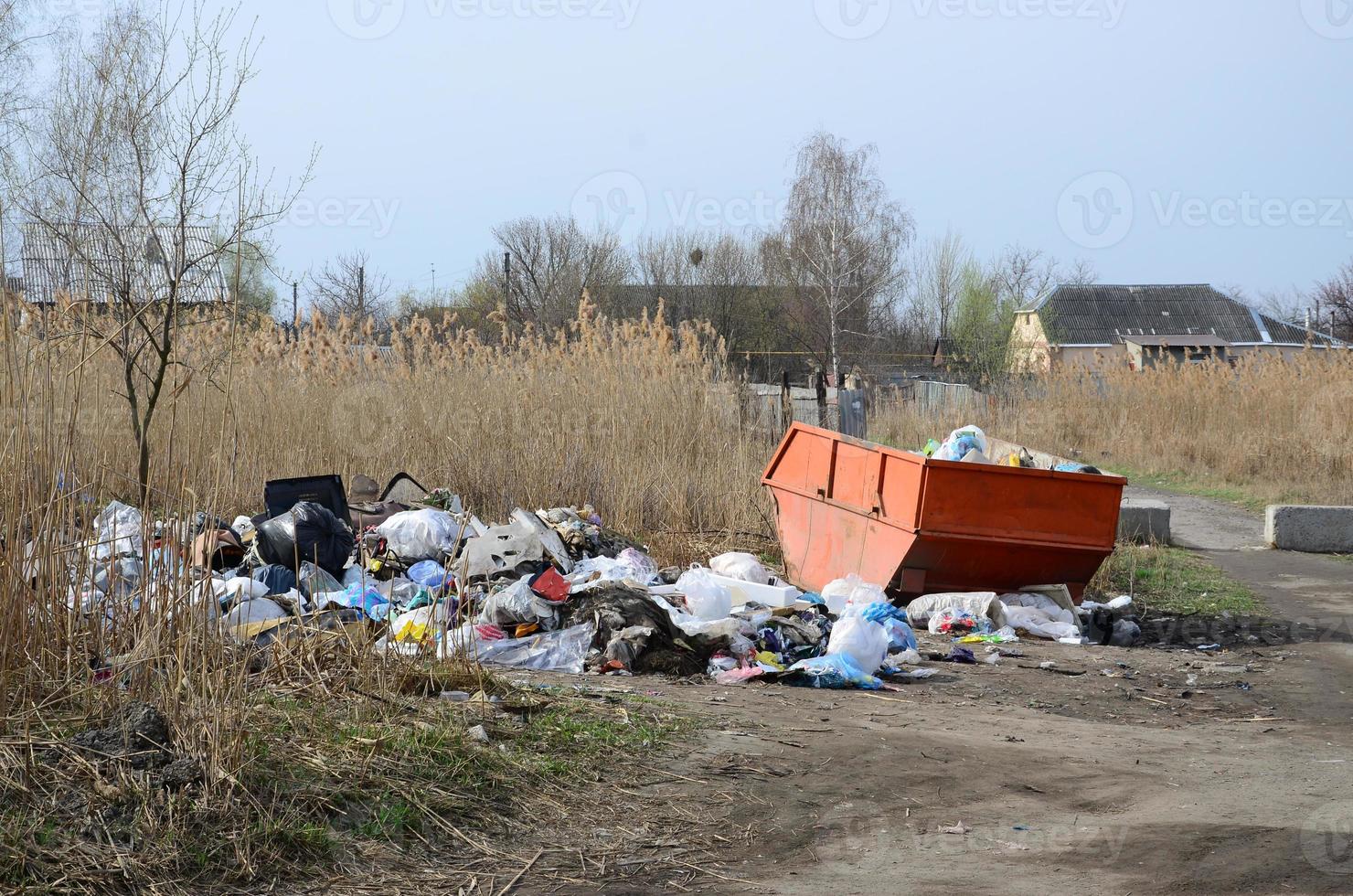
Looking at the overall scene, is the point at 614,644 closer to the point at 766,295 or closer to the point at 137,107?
the point at 137,107

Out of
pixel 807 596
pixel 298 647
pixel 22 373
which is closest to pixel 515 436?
pixel 807 596

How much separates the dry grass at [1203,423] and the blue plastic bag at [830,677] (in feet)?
42.5

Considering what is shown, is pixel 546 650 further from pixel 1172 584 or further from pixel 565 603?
pixel 1172 584

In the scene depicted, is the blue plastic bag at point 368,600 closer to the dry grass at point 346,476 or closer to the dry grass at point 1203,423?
the dry grass at point 346,476

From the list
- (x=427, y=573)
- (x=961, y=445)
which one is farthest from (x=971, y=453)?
(x=427, y=573)

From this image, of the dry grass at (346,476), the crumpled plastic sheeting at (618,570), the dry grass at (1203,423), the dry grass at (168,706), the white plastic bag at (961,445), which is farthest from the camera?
the dry grass at (1203,423)

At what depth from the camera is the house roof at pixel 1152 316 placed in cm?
6400

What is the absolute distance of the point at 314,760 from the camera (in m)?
4.09

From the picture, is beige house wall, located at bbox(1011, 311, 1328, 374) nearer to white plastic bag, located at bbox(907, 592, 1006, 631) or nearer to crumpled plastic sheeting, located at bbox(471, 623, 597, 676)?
white plastic bag, located at bbox(907, 592, 1006, 631)

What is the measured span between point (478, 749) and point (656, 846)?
0.87 meters

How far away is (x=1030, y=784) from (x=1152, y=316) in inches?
2639

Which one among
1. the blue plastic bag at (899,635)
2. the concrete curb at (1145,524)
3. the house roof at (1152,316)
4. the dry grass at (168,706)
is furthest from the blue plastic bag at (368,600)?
the house roof at (1152,316)

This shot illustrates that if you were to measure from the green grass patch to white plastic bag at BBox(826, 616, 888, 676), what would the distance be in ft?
13.0

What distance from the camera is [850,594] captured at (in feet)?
30.3
